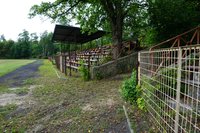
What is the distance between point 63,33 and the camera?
18.6 meters

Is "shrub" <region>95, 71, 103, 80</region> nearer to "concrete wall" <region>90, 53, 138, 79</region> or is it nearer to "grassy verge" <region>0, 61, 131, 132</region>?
"concrete wall" <region>90, 53, 138, 79</region>

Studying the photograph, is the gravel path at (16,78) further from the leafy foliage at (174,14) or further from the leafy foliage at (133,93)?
the leafy foliage at (174,14)

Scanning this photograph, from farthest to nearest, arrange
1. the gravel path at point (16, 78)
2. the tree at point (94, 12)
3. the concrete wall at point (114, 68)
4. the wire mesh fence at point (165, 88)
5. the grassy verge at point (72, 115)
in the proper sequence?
the tree at point (94, 12)
the gravel path at point (16, 78)
the concrete wall at point (114, 68)
the grassy verge at point (72, 115)
the wire mesh fence at point (165, 88)

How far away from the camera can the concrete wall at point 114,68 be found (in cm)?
1116

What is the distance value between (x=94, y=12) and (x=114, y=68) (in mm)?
4696

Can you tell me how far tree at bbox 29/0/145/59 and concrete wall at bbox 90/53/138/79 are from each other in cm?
102

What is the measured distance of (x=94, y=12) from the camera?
14.8 meters

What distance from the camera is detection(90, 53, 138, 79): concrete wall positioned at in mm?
11164

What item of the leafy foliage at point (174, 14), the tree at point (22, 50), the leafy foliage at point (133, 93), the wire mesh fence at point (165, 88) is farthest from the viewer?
the tree at point (22, 50)

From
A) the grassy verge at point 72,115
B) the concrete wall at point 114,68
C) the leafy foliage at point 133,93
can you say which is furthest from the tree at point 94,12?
the leafy foliage at point 133,93

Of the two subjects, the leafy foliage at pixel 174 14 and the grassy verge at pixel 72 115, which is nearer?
the grassy verge at pixel 72 115

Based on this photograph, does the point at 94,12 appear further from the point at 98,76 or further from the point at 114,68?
the point at 98,76

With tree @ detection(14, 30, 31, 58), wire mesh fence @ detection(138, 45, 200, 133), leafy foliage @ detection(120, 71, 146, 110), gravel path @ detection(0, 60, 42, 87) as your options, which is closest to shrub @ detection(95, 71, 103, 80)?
gravel path @ detection(0, 60, 42, 87)

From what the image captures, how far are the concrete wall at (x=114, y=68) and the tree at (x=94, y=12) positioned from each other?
3.36ft
